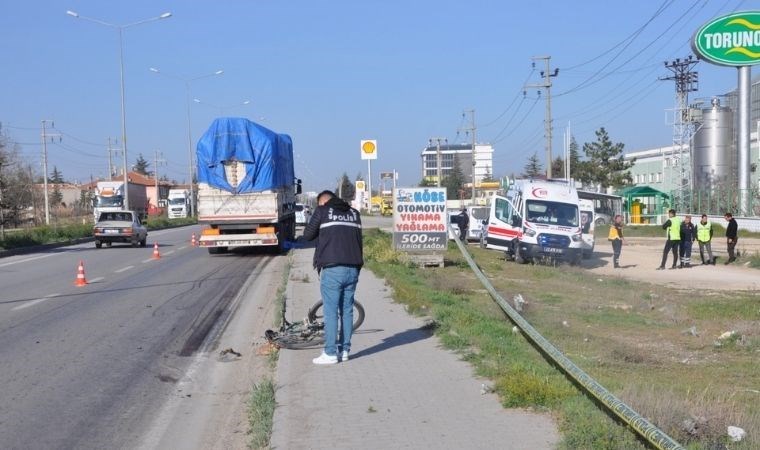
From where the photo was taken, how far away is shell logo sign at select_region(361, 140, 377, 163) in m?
29.0

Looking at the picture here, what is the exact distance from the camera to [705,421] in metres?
5.76

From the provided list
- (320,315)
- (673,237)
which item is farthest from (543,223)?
(320,315)

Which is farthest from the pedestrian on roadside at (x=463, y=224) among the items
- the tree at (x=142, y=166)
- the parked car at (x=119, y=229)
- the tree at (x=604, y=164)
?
the tree at (x=142, y=166)

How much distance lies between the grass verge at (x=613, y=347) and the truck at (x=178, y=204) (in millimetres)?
75873

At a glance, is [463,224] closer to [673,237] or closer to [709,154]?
[673,237]

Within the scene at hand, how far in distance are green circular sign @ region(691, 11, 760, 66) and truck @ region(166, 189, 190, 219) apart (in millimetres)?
71857

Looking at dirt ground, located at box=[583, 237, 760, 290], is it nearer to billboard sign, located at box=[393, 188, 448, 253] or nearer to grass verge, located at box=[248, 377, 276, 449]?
billboard sign, located at box=[393, 188, 448, 253]

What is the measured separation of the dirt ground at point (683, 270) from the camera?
21984 mm

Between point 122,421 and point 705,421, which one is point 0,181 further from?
point 705,421

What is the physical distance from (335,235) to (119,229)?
29033 mm

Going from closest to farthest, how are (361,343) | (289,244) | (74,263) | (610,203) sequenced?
(361,343) < (289,244) < (74,263) < (610,203)

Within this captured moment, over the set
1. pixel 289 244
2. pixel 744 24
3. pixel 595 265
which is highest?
pixel 744 24

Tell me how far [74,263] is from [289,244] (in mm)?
16751

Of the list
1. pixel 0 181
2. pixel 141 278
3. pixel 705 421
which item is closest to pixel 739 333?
pixel 705 421
